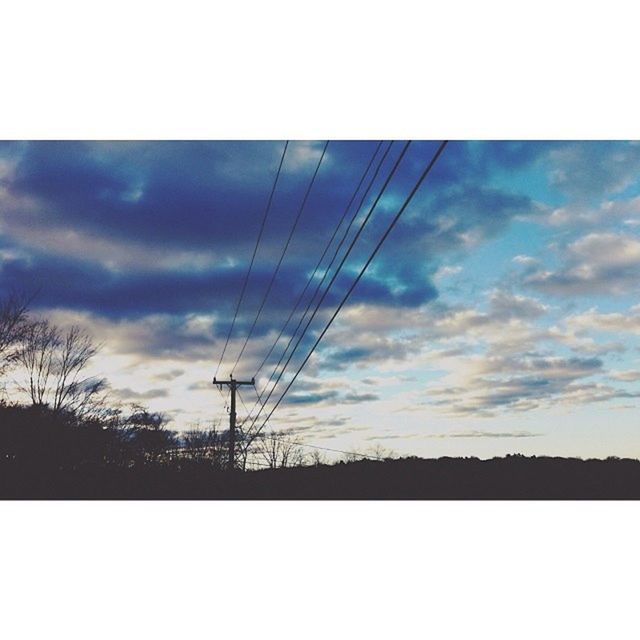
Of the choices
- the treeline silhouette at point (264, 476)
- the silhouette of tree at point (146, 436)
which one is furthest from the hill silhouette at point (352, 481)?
the silhouette of tree at point (146, 436)

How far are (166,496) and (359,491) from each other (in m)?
5.15

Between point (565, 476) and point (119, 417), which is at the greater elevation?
point (119, 417)

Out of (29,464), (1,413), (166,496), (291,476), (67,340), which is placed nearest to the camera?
(166,496)

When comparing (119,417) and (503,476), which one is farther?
(119,417)

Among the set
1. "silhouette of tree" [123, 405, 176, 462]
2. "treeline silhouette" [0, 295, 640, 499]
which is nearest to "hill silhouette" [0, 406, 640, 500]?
"treeline silhouette" [0, 295, 640, 499]

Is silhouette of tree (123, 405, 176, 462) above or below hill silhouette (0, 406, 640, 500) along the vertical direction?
above

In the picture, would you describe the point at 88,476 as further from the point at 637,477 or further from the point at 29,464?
the point at 637,477

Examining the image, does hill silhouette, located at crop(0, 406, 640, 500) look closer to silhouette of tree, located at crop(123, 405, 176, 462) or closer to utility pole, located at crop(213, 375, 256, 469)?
utility pole, located at crop(213, 375, 256, 469)

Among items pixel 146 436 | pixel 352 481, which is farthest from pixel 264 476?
pixel 146 436

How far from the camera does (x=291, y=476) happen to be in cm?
1856

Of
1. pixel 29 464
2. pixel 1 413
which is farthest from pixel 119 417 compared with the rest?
pixel 29 464

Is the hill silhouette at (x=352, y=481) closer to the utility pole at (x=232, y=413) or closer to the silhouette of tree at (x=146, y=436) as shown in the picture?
the utility pole at (x=232, y=413)

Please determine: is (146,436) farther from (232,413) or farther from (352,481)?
(352,481)

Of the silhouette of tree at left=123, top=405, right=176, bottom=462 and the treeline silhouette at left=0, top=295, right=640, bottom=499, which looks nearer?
the treeline silhouette at left=0, top=295, right=640, bottom=499
